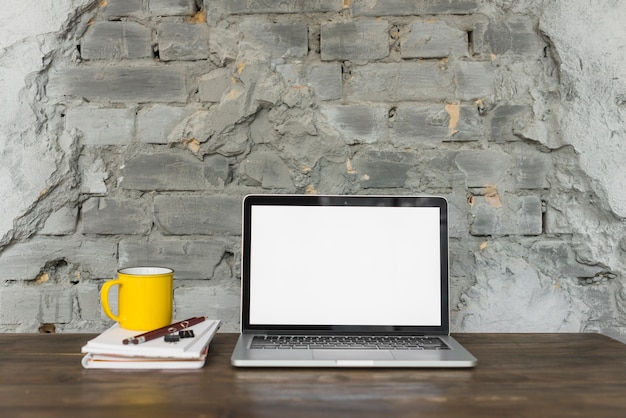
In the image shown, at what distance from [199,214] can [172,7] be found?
470 mm

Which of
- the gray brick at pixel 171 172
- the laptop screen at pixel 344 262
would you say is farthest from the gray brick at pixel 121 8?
the laptop screen at pixel 344 262

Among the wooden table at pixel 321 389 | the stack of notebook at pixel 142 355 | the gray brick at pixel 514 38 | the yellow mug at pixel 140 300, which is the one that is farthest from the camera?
the gray brick at pixel 514 38

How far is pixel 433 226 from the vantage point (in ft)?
3.47

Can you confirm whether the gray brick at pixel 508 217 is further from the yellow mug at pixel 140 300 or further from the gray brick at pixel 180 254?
the yellow mug at pixel 140 300

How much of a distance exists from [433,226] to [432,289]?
124 mm

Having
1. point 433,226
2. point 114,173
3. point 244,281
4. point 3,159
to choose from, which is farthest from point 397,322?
point 3,159

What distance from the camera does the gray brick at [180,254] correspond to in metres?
1.20

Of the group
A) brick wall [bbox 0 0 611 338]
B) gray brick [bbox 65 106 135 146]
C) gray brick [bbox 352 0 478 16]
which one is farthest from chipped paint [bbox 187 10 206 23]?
gray brick [bbox 352 0 478 16]

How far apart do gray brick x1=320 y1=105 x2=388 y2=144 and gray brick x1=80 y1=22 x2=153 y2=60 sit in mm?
430

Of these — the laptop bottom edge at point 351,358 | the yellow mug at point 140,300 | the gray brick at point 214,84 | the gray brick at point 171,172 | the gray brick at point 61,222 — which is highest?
the gray brick at point 214,84

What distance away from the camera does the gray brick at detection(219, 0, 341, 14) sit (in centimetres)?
119

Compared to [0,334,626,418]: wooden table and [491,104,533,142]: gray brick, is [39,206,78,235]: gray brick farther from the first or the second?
[491,104,533,142]: gray brick

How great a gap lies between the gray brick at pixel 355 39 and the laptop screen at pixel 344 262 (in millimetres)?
354

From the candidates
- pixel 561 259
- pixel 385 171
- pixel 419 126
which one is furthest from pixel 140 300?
pixel 561 259
